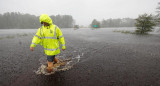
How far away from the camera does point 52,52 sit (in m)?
3.08

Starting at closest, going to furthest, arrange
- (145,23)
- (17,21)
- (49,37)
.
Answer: (49,37), (145,23), (17,21)

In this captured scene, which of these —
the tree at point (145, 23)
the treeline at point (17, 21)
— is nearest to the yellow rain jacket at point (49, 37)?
the tree at point (145, 23)

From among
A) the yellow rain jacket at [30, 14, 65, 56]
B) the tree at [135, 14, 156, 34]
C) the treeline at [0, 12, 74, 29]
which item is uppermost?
the treeline at [0, 12, 74, 29]

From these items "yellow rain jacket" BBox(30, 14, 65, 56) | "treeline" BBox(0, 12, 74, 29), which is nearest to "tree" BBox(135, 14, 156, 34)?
"yellow rain jacket" BBox(30, 14, 65, 56)

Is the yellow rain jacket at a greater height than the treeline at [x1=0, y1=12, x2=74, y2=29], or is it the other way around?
the treeline at [x1=0, y1=12, x2=74, y2=29]

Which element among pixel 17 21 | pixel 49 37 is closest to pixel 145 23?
pixel 49 37

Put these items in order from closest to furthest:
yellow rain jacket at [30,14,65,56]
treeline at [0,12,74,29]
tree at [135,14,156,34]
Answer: yellow rain jacket at [30,14,65,56]
tree at [135,14,156,34]
treeline at [0,12,74,29]

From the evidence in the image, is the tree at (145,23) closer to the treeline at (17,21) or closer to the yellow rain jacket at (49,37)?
the yellow rain jacket at (49,37)

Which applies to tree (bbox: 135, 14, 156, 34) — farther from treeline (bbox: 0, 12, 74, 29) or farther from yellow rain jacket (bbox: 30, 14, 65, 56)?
treeline (bbox: 0, 12, 74, 29)

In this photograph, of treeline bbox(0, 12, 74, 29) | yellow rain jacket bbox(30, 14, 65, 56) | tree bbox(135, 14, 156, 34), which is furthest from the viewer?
treeline bbox(0, 12, 74, 29)

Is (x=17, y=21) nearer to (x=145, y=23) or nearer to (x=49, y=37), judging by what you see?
(x=145, y=23)

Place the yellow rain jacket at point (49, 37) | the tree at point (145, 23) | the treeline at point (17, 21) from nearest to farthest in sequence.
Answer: the yellow rain jacket at point (49, 37)
the tree at point (145, 23)
the treeline at point (17, 21)

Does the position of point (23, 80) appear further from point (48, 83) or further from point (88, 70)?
point (88, 70)

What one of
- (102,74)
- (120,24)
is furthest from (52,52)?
(120,24)
